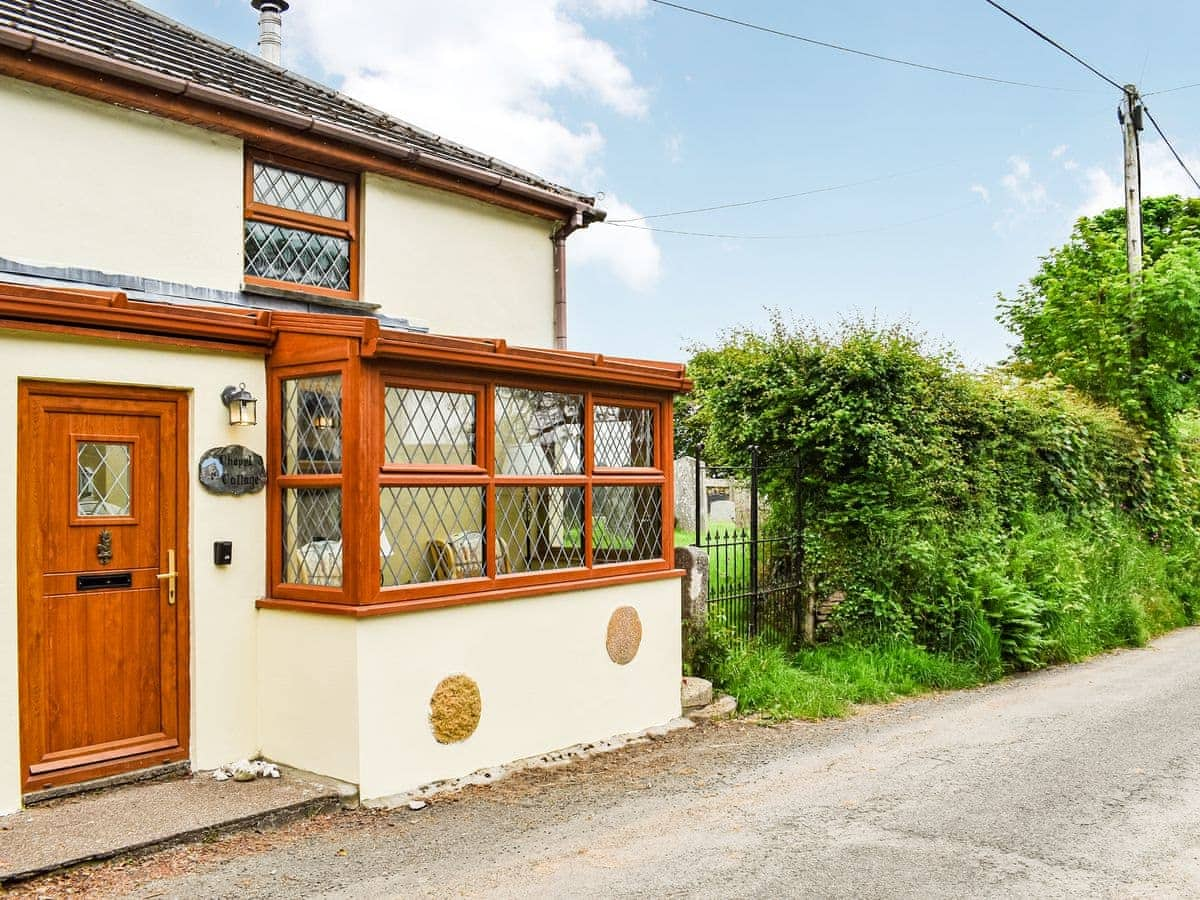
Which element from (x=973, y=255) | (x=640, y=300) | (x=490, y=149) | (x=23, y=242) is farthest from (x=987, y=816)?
(x=973, y=255)

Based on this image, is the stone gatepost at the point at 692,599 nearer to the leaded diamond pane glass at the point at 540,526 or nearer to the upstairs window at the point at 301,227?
the leaded diamond pane glass at the point at 540,526

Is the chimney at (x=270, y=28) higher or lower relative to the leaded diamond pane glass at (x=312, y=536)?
higher

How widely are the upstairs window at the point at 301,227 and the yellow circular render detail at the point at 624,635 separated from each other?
3642 mm

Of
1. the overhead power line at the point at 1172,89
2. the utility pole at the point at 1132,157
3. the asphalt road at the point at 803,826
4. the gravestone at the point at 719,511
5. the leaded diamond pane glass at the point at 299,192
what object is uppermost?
the overhead power line at the point at 1172,89

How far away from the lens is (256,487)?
654cm

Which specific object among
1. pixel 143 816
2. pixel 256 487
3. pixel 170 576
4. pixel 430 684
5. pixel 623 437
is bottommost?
pixel 143 816

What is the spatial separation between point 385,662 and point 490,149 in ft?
22.5

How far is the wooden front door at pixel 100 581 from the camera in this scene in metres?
5.61

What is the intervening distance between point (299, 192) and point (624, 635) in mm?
4627

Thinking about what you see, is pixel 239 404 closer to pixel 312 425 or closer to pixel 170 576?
pixel 312 425

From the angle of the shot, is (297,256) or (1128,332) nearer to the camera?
(297,256)

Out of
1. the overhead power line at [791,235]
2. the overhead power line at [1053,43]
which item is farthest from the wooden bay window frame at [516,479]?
the overhead power line at [791,235]

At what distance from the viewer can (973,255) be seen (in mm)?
21844

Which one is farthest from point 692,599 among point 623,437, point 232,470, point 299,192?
point 299,192
